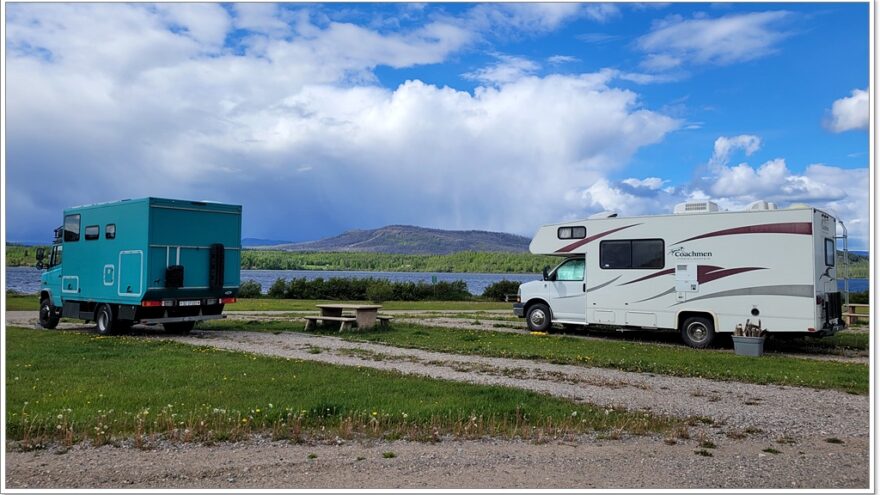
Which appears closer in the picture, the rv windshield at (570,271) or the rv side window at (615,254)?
the rv side window at (615,254)

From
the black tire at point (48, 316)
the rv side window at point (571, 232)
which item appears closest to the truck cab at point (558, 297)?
the rv side window at point (571, 232)

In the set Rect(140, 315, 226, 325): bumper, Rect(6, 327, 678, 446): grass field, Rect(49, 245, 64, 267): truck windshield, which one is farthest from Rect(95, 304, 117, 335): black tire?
Rect(6, 327, 678, 446): grass field

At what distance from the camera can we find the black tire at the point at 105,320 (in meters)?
17.0

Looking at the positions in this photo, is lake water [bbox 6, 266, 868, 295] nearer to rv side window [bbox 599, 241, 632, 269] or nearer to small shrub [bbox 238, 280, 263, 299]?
small shrub [bbox 238, 280, 263, 299]

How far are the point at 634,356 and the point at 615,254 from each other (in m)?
3.87

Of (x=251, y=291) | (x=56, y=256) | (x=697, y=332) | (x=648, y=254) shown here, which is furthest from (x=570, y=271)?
(x=251, y=291)

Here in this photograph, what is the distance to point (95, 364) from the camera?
1101 centimetres

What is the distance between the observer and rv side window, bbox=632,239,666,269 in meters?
15.9

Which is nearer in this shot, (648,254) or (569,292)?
(648,254)

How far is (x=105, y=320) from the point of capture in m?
17.2

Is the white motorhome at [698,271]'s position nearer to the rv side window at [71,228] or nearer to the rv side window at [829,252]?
the rv side window at [829,252]

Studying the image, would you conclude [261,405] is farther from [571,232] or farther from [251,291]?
[251,291]

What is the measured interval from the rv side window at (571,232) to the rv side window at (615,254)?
582 millimetres

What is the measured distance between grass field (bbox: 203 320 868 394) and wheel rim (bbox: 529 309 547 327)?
3.61ft
